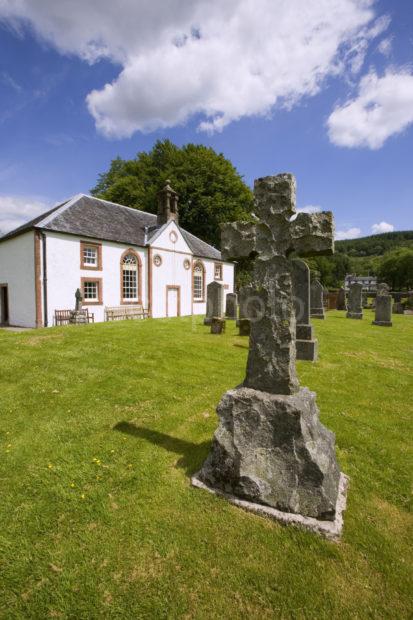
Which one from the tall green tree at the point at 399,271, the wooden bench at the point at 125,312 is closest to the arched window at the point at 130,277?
the wooden bench at the point at 125,312

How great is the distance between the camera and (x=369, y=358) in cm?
924

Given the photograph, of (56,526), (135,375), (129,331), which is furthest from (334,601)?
(129,331)

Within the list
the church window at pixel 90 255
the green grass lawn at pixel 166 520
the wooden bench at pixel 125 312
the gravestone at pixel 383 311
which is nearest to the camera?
the green grass lawn at pixel 166 520

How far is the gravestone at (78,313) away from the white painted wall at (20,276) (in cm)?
209

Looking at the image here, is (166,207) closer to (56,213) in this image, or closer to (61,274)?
(56,213)

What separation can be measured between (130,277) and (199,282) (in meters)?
7.95

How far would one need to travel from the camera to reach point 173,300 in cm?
2508

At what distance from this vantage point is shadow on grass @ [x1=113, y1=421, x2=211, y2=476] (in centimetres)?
381

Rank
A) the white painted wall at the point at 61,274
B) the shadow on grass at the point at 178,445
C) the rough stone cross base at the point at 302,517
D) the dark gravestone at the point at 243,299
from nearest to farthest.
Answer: the rough stone cross base at the point at 302,517
the shadow on grass at the point at 178,445
the dark gravestone at the point at 243,299
the white painted wall at the point at 61,274

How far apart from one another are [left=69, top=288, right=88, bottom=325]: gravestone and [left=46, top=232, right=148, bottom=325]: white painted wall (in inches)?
42.0

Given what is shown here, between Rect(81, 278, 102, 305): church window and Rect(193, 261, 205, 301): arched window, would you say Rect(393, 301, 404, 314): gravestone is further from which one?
Rect(81, 278, 102, 305): church window

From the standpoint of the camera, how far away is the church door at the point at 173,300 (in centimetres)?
2450

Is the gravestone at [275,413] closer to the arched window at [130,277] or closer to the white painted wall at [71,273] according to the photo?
the white painted wall at [71,273]

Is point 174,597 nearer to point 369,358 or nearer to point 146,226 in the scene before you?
point 369,358
